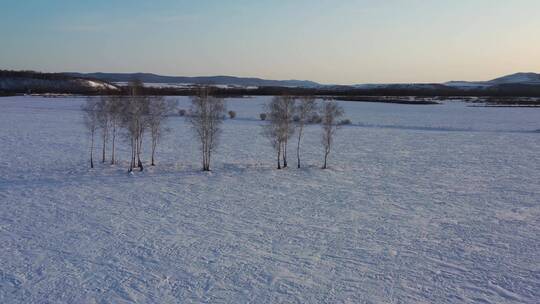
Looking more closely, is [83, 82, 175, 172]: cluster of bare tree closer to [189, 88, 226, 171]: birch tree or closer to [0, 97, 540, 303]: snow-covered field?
[0, 97, 540, 303]: snow-covered field

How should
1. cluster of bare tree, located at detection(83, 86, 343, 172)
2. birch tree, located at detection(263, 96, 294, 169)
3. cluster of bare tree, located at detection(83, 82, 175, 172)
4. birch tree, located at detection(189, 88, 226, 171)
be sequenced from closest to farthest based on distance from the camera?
1. cluster of bare tree, located at detection(83, 82, 175, 172)
2. cluster of bare tree, located at detection(83, 86, 343, 172)
3. birch tree, located at detection(189, 88, 226, 171)
4. birch tree, located at detection(263, 96, 294, 169)

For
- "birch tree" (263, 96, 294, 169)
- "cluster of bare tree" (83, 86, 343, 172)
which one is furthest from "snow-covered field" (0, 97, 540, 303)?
"birch tree" (263, 96, 294, 169)

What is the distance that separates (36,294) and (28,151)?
21945 millimetres

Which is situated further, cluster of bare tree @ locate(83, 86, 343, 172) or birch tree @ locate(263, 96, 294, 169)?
birch tree @ locate(263, 96, 294, 169)

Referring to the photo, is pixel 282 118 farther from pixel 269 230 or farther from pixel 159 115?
pixel 269 230

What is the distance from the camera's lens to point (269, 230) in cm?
1451

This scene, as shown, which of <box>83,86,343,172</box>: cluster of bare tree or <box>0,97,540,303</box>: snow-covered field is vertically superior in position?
<box>83,86,343,172</box>: cluster of bare tree

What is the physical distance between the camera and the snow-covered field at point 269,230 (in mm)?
10398

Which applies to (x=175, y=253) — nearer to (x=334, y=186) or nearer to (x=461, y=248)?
(x=461, y=248)

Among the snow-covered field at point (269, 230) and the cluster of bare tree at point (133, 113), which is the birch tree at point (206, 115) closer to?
the snow-covered field at point (269, 230)

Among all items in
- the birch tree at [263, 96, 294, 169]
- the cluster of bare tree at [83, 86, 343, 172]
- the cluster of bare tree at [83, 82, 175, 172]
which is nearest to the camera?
the cluster of bare tree at [83, 82, 175, 172]

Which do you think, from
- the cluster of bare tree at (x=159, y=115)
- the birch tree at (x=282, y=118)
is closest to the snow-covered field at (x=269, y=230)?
the cluster of bare tree at (x=159, y=115)

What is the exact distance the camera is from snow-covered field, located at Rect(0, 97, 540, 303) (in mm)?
10398

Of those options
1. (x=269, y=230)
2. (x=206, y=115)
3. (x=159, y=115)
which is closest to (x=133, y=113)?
(x=159, y=115)
